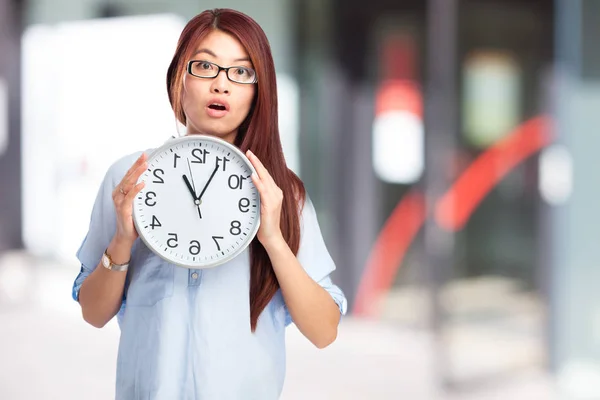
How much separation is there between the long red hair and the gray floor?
2.48m

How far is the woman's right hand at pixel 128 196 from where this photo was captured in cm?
104

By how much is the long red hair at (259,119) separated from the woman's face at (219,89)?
0.01 m

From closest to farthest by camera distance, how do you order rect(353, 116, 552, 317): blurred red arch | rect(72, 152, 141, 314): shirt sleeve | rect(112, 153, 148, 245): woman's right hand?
1. rect(112, 153, 148, 245): woman's right hand
2. rect(72, 152, 141, 314): shirt sleeve
3. rect(353, 116, 552, 317): blurred red arch

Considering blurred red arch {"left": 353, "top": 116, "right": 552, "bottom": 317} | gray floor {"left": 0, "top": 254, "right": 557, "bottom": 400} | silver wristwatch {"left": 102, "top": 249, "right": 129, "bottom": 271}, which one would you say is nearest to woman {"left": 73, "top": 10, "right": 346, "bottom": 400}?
silver wristwatch {"left": 102, "top": 249, "right": 129, "bottom": 271}

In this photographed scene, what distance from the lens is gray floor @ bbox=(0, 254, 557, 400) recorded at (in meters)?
3.66

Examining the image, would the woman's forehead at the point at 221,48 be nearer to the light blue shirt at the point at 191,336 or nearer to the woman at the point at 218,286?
the woman at the point at 218,286

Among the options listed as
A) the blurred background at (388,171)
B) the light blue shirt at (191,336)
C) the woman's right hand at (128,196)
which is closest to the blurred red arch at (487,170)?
the blurred background at (388,171)

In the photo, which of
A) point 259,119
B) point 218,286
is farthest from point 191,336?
point 259,119

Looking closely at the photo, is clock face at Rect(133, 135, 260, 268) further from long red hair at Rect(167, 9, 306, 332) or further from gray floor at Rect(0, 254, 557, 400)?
gray floor at Rect(0, 254, 557, 400)

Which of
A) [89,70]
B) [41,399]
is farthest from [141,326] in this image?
[89,70]

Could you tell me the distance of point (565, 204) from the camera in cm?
379

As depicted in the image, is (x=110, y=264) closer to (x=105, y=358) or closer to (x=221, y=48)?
(x=221, y=48)

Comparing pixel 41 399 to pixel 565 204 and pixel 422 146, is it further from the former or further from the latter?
pixel 565 204

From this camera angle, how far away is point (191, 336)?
3.67 ft
